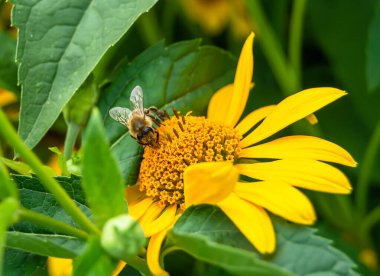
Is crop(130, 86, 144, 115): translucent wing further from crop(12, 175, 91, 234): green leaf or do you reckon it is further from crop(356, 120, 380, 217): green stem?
crop(356, 120, 380, 217): green stem

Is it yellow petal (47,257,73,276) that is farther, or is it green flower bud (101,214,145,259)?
yellow petal (47,257,73,276)

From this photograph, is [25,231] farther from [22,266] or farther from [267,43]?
[267,43]

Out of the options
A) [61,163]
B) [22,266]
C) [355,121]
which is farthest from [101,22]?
[355,121]

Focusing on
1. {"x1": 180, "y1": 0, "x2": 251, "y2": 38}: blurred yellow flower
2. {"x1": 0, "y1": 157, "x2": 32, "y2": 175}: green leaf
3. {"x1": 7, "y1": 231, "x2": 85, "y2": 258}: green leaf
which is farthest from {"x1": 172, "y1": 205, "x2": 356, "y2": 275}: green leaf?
{"x1": 180, "y1": 0, "x2": 251, "y2": 38}: blurred yellow flower

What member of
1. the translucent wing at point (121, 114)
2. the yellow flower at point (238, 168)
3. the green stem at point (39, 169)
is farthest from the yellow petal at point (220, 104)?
the green stem at point (39, 169)

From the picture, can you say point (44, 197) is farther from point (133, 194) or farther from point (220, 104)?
point (220, 104)

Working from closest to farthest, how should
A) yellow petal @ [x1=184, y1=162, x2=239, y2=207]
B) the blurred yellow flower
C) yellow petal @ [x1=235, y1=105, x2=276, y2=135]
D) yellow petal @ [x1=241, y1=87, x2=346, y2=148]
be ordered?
yellow petal @ [x1=184, y1=162, x2=239, y2=207] → yellow petal @ [x1=241, y1=87, x2=346, y2=148] → yellow petal @ [x1=235, y1=105, x2=276, y2=135] → the blurred yellow flower

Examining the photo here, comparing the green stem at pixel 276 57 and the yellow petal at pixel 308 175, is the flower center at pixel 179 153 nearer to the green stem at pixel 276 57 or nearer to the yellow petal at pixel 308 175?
the yellow petal at pixel 308 175
